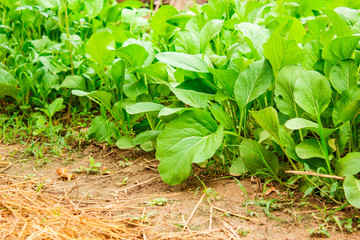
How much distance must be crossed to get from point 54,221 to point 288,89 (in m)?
1.14

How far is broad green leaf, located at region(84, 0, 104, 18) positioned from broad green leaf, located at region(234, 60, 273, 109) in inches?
76.2

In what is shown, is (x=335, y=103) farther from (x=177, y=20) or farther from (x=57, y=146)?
(x=57, y=146)

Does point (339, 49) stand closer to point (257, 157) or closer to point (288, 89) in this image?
point (288, 89)

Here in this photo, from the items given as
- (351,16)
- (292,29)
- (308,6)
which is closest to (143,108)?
(292,29)

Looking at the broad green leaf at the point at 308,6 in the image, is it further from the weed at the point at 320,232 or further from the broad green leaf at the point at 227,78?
the weed at the point at 320,232

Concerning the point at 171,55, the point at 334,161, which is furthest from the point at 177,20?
the point at 334,161

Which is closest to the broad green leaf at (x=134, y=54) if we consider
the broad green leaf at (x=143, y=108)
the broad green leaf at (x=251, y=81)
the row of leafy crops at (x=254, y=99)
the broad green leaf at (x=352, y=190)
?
the row of leafy crops at (x=254, y=99)

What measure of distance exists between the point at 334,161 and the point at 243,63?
0.59m

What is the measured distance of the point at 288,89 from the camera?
164 centimetres

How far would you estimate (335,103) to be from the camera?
1687 mm

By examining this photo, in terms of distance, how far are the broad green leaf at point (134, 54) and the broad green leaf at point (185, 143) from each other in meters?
0.43

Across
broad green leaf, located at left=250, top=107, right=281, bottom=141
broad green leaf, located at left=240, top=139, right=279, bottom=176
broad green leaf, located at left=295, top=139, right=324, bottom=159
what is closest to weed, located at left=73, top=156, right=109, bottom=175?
broad green leaf, located at left=240, top=139, right=279, bottom=176

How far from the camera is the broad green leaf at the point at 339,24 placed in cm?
162

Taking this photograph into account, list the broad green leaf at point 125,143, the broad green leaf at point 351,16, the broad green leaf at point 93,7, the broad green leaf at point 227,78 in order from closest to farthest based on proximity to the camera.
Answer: the broad green leaf at point 227,78, the broad green leaf at point 351,16, the broad green leaf at point 125,143, the broad green leaf at point 93,7
